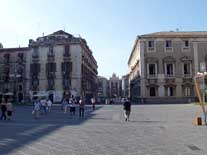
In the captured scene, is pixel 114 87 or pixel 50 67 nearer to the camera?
pixel 50 67

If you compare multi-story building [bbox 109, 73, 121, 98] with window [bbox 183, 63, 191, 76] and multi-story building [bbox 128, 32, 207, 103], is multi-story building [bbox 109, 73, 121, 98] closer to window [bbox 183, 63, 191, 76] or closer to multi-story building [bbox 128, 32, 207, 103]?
multi-story building [bbox 128, 32, 207, 103]

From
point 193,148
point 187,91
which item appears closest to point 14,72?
point 187,91

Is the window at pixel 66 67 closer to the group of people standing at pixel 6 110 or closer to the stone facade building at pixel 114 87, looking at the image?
the group of people standing at pixel 6 110

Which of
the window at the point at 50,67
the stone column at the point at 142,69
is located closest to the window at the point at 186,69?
the stone column at the point at 142,69

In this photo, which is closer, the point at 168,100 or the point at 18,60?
the point at 168,100

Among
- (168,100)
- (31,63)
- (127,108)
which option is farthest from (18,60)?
(127,108)

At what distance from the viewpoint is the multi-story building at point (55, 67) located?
63.3 meters

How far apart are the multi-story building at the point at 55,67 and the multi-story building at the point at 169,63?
1509cm

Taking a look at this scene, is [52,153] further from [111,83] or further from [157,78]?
[111,83]

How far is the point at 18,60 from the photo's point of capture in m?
68.7

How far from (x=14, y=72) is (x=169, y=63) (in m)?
36.2

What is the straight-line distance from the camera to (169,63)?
55.7 m

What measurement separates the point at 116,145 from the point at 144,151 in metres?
1.45

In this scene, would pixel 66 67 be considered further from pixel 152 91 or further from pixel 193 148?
pixel 193 148
